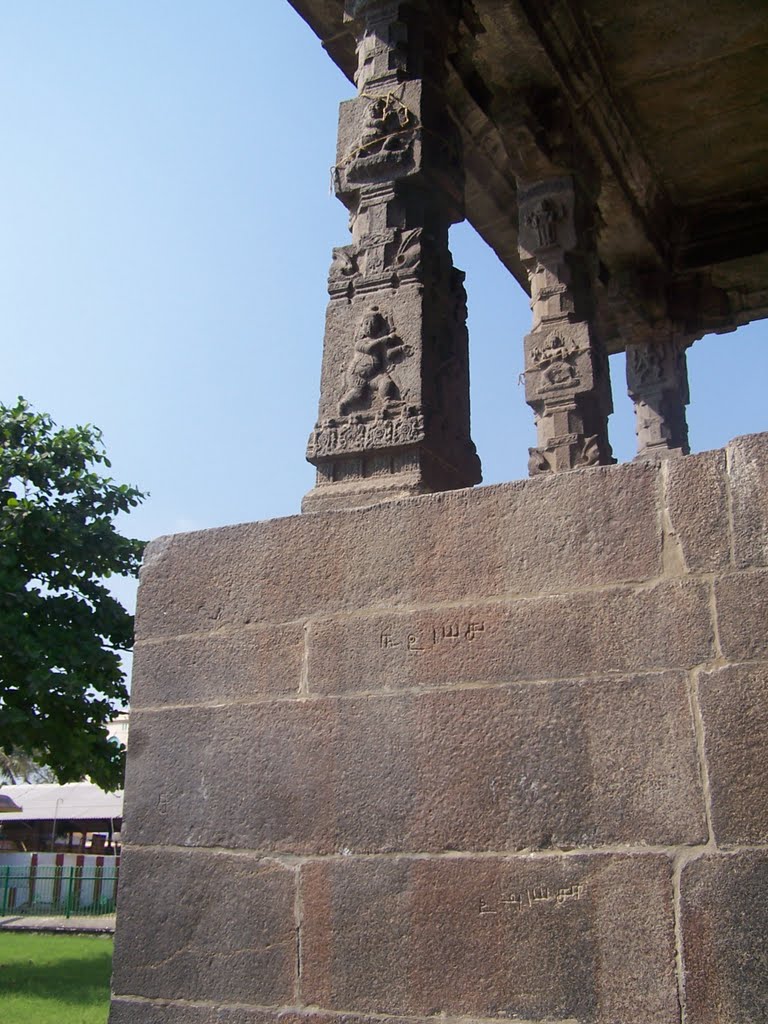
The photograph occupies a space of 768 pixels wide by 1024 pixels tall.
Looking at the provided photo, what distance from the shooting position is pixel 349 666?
4.18m

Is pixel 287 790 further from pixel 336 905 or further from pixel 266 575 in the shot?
pixel 266 575

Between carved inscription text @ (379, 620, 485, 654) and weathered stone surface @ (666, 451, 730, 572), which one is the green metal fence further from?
weathered stone surface @ (666, 451, 730, 572)

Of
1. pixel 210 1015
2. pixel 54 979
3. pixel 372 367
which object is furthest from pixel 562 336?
pixel 54 979

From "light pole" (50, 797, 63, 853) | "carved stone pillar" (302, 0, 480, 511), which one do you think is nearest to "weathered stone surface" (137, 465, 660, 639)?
"carved stone pillar" (302, 0, 480, 511)

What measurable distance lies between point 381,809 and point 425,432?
177cm

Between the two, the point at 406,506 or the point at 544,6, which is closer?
the point at 406,506

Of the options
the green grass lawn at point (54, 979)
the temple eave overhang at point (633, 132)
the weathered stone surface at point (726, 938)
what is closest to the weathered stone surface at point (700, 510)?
the weathered stone surface at point (726, 938)

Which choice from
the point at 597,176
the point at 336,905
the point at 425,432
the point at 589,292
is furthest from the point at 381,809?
the point at 597,176

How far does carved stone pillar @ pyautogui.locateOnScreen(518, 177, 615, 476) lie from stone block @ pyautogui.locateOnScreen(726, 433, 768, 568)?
516cm

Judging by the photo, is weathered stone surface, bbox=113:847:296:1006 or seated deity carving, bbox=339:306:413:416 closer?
weathered stone surface, bbox=113:847:296:1006

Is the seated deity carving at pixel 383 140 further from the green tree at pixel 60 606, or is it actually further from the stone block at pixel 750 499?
the green tree at pixel 60 606

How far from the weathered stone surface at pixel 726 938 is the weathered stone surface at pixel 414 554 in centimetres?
102

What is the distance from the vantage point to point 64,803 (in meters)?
35.9

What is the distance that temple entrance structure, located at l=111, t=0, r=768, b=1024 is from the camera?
3.46 m
